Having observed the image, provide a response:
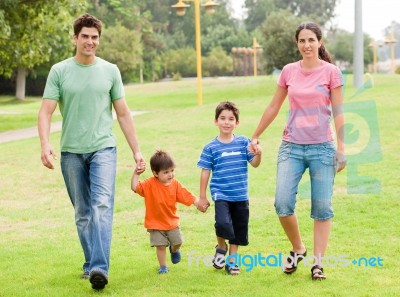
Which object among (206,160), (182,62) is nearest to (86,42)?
(206,160)

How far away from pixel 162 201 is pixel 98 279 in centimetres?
93

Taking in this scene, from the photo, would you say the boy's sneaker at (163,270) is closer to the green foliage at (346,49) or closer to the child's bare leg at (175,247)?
the child's bare leg at (175,247)

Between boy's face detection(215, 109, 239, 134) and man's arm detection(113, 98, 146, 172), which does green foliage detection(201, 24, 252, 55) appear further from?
man's arm detection(113, 98, 146, 172)

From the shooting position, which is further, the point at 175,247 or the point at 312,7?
the point at 312,7

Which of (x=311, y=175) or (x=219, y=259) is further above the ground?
(x=311, y=175)

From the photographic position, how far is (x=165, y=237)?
6.64 meters

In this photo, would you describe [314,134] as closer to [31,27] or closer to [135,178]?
[135,178]

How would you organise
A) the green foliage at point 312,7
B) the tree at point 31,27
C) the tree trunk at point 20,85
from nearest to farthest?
the tree at point 31,27 < the tree trunk at point 20,85 < the green foliage at point 312,7

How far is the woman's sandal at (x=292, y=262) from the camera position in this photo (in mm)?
6441

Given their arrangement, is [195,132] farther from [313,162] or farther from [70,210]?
[313,162]

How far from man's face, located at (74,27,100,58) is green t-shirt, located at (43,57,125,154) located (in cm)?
10

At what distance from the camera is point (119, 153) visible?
16828 millimetres

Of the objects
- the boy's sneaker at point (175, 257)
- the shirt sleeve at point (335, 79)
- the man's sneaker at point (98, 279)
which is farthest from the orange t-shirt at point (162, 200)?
the shirt sleeve at point (335, 79)

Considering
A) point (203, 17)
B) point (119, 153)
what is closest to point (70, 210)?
point (119, 153)
